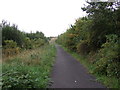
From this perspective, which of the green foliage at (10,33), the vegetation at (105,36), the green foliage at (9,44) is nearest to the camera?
the vegetation at (105,36)

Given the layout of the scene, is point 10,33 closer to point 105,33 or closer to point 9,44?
point 9,44

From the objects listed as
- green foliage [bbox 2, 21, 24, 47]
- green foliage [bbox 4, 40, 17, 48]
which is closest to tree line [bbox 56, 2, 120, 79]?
green foliage [bbox 4, 40, 17, 48]

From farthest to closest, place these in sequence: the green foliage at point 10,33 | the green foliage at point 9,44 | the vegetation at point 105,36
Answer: the green foliage at point 10,33 < the green foliage at point 9,44 < the vegetation at point 105,36

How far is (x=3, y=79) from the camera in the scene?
29.4 ft

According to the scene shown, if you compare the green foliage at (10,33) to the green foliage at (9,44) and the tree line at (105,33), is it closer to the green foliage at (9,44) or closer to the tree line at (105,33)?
the green foliage at (9,44)

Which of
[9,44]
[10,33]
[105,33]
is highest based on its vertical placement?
[10,33]

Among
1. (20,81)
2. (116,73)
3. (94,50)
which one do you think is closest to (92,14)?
(94,50)

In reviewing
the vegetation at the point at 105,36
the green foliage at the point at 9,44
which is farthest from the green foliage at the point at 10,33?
the vegetation at the point at 105,36

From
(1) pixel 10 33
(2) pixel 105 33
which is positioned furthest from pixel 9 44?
(2) pixel 105 33

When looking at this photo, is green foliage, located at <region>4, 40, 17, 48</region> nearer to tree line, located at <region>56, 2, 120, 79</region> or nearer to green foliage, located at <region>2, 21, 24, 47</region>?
green foliage, located at <region>2, 21, 24, 47</region>

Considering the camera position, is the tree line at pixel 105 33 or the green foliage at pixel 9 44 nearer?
the tree line at pixel 105 33

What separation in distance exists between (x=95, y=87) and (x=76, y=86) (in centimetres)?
81

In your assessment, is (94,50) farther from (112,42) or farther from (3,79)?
(3,79)

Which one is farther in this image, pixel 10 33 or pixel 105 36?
pixel 10 33
